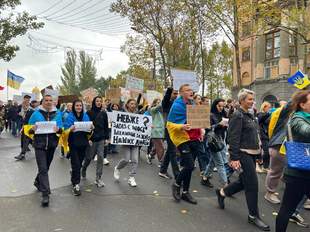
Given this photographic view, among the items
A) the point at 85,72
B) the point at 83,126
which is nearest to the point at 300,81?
the point at 83,126

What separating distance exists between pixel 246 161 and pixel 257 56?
26.9 meters

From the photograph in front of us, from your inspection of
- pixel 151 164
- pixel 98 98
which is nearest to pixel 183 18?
pixel 151 164

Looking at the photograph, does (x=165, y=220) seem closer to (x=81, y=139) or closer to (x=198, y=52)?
(x=81, y=139)

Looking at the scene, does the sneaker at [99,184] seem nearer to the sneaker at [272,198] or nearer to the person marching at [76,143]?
the person marching at [76,143]

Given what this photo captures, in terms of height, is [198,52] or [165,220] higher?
[198,52]

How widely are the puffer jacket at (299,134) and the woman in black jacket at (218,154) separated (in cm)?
281

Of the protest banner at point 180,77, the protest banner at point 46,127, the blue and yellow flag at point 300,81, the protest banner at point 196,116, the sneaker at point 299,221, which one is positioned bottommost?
the sneaker at point 299,221

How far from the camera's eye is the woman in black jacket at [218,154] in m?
7.14

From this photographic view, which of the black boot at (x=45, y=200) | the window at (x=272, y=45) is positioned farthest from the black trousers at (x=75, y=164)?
the window at (x=272, y=45)

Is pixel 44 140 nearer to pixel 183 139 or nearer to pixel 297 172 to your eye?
pixel 183 139

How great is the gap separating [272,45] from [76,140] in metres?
25.9

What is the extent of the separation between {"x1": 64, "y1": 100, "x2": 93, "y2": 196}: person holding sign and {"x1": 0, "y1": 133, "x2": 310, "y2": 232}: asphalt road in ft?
1.01

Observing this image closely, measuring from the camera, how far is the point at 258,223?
16.9ft

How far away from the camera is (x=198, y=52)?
29891 millimetres
